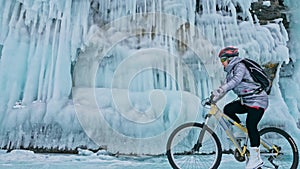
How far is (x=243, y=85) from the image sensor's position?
326 centimetres

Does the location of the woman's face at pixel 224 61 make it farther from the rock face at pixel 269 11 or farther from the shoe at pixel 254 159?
the shoe at pixel 254 159

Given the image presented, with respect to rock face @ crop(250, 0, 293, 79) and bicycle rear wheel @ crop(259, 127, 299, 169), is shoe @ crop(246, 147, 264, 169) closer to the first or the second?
bicycle rear wheel @ crop(259, 127, 299, 169)

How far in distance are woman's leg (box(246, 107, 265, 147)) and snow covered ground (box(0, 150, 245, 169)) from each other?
29cm

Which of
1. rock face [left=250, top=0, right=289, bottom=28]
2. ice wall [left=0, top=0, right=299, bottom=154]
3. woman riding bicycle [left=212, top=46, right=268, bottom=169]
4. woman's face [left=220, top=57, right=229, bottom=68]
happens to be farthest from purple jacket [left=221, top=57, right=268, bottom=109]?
rock face [left=250, top=0, right=289, bottom=28]

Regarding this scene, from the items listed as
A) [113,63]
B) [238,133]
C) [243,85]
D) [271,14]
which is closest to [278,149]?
[238,133]

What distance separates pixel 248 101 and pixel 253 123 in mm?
180

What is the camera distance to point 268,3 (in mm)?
3795

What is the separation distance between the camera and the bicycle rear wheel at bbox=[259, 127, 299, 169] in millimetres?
3301

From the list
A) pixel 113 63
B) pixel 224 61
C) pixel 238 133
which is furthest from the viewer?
pixel 113 63

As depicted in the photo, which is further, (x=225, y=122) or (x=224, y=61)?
(x=224, y=61)

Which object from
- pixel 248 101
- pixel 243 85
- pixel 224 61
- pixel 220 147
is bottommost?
pixel 220 147

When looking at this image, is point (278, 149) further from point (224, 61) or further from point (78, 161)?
point (78, 161)

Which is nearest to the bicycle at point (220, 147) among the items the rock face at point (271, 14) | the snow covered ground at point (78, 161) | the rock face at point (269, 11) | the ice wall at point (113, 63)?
the snow covered ground at point (78, 161)

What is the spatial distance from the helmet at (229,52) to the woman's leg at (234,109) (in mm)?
426
